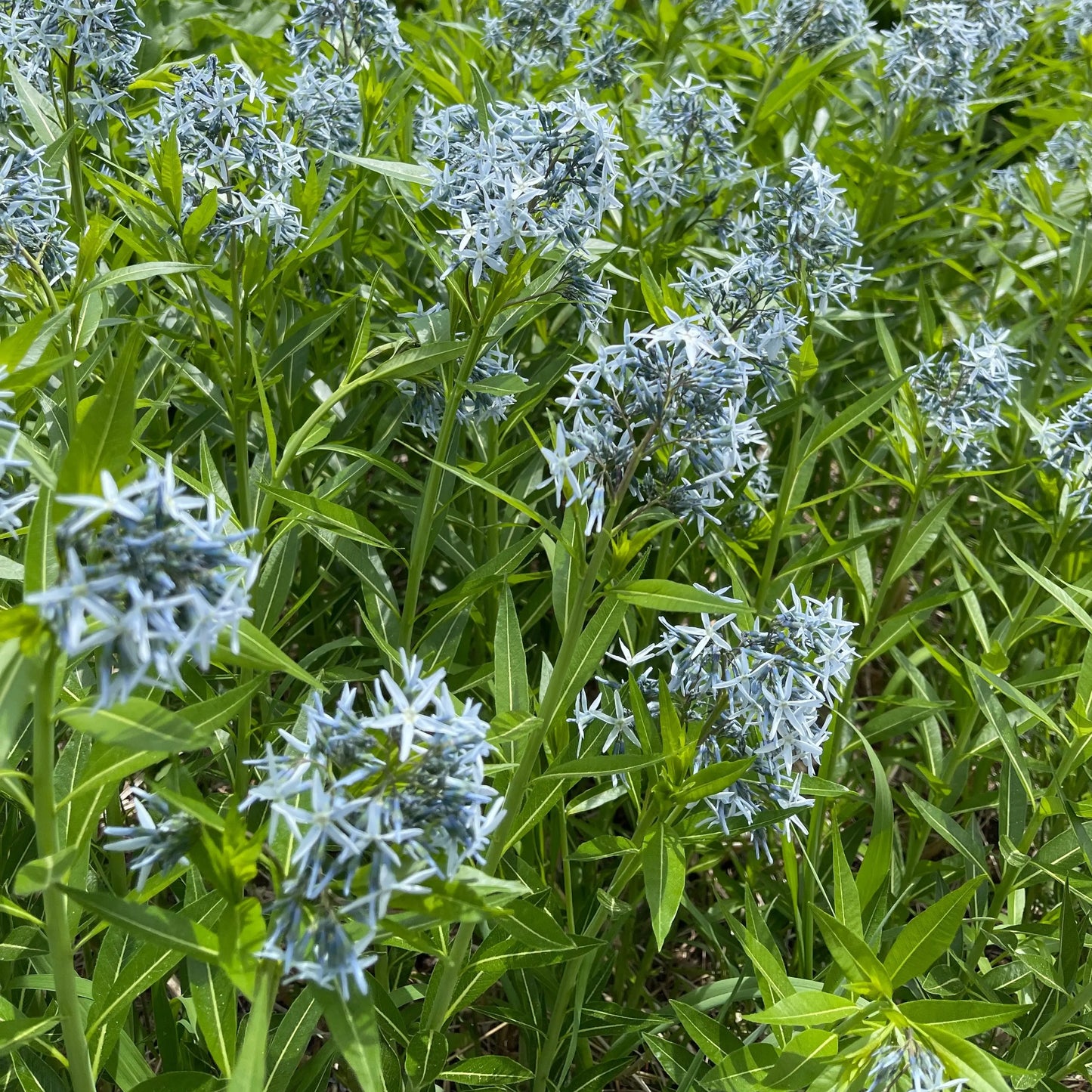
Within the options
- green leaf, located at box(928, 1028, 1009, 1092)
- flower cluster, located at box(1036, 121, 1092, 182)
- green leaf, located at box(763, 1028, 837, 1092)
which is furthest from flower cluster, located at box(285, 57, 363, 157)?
flower cluster, located at box(1036, 121, 1092, 182)

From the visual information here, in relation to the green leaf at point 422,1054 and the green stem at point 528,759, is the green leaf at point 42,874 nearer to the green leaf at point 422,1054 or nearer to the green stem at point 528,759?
the green stem at point 528,759

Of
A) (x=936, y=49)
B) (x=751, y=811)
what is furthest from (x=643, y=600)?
(x=936, y=49)

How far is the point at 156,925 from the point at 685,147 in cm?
301

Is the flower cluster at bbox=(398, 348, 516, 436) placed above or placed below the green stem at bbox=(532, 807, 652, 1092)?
above

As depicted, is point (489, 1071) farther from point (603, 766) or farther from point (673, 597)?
point (673, 597)

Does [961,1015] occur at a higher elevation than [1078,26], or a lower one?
lower

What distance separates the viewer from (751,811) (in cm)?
230

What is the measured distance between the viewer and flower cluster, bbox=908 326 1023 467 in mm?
3260

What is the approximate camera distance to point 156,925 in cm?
155

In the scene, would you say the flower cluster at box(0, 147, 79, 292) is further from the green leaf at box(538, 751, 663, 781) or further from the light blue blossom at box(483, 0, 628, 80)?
the light blue blossom at box(483, 0, 628, 80)

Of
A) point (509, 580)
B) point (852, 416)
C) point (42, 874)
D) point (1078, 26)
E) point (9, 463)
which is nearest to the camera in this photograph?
point (9, 463)

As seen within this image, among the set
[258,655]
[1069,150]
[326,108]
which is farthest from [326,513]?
[1069,150]

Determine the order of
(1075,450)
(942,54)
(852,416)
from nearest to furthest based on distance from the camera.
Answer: (852,416) → (1075,450) → (942,54)

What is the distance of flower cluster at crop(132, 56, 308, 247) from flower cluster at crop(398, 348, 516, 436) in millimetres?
502
